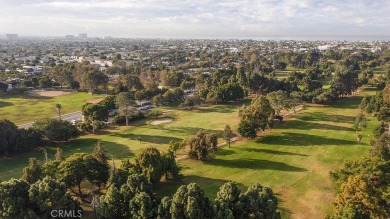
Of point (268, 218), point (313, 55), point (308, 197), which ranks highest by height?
point (313, 55)

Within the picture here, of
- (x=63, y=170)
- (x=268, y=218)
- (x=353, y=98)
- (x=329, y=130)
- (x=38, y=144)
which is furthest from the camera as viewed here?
(x=353, y=98)

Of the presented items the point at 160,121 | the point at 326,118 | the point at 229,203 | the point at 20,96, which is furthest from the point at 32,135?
the point at 326,118

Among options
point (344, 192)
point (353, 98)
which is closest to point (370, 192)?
point (344, 192)

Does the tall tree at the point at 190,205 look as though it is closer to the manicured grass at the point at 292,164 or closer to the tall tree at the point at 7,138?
the manicured grass at the point at 292,164

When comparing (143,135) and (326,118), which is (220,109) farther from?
(143,135)

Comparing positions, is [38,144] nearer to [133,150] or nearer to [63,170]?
[133,150]

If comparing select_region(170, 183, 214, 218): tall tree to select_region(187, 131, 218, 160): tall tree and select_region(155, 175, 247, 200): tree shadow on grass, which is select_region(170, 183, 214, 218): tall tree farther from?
select_region(187, 131, 218, 160): tall tree

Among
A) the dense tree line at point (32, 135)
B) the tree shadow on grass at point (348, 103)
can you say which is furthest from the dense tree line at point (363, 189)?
the dense tree line at point (32, 135)
